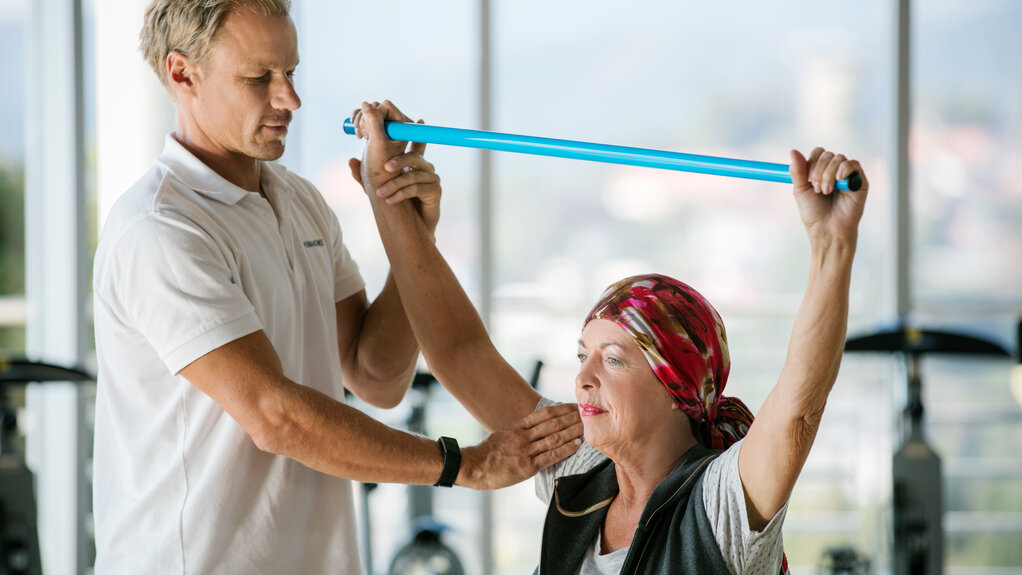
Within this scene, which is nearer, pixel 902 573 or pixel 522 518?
pixel 902 573

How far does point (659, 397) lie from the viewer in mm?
1550

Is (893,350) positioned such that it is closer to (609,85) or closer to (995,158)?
(995,158)

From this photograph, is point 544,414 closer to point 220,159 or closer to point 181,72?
point 220,159

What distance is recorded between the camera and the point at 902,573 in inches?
127

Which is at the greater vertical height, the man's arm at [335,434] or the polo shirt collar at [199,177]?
the polo shirt collar at [199,177]

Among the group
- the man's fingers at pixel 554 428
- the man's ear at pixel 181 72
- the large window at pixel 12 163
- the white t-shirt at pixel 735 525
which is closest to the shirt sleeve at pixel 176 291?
the man's ear at pixel 181 72

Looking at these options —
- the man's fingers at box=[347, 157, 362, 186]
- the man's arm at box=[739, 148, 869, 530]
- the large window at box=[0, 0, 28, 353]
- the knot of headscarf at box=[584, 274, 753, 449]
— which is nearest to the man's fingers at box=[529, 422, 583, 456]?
the knot of headscarf at box=[584, 274, 753, 449]

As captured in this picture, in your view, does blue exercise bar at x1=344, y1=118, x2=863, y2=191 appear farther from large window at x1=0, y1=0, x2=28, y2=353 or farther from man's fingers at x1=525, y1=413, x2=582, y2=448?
A: large window at x1=0, y1=0, x2=28, y2=353

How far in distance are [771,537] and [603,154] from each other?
0.58 metres

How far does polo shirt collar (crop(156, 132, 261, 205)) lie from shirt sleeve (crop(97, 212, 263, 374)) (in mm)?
118

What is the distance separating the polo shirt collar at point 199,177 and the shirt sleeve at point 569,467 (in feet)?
2.14

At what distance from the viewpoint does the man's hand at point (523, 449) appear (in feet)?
5.40

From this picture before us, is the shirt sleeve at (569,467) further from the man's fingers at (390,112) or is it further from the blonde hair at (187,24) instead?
the blonde hair at (187,24)

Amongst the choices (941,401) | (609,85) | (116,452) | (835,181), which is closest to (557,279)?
(609,85)
